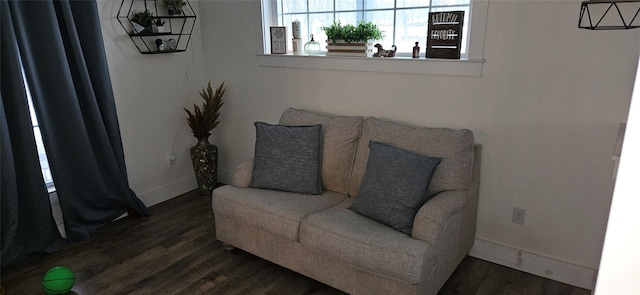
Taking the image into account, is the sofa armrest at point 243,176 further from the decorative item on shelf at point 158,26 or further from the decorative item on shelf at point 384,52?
the decorative item on shelf at point 158,26

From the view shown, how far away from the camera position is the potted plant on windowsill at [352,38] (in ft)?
9.86

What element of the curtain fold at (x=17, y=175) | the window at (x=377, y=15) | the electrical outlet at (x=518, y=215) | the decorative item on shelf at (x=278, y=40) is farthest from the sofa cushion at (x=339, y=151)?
the curtain fold at (x=17, y=175)

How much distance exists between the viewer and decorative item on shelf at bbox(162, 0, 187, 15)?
3.44 meters

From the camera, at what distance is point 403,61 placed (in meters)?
2.79

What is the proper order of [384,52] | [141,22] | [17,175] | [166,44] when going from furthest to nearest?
[166,44]
[141,22]
[384,52]
[17,175]

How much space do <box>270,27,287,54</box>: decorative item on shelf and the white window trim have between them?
5 cm

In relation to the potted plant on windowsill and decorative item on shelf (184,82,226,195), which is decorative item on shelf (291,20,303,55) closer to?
the potted plant on windowsill

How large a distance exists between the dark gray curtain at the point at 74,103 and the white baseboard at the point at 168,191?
1.14 feet

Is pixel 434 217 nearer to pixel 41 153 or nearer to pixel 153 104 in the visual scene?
pixel 153 104

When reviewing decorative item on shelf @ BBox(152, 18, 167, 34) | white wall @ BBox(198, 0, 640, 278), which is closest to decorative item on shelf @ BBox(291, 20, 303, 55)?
white wall @ BBox(198, 0, 640, 278)

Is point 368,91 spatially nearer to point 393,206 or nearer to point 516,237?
point 393,206

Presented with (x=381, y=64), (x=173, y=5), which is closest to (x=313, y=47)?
(x=381, y=64)

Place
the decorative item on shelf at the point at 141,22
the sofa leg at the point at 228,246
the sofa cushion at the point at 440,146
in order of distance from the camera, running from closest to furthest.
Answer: the sofa cushion at the point at 440,146, the sofa leg at the point at 228,246, the decorative item on shelf at the point at 141,22

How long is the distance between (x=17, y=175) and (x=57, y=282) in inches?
32.8
